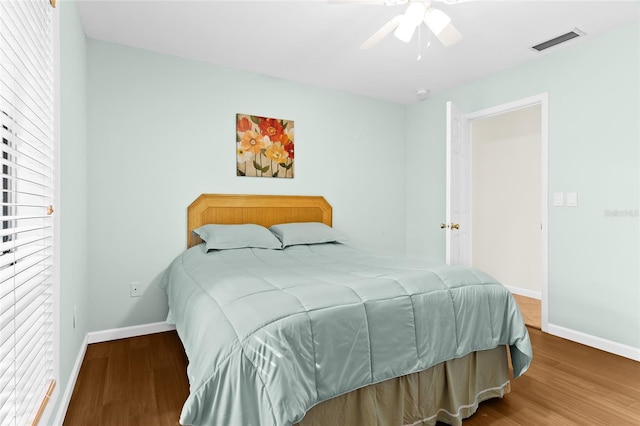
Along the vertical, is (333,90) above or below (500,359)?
above

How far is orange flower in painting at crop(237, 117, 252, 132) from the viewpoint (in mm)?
3459

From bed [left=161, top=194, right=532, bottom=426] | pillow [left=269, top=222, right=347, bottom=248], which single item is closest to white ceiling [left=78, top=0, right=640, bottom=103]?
pillow [left=269, top=222, right=347, bottom=248]

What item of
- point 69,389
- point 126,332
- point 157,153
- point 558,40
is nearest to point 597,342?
point 558,40

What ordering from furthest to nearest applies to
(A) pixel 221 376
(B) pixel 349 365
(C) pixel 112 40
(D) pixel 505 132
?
(D) pixel 505 132
(C) pixel 112 40
(B) pixel 349 365
(A) pixel 221 376

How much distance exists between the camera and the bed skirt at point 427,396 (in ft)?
4.97

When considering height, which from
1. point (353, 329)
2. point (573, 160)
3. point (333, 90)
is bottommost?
point (353, 329)

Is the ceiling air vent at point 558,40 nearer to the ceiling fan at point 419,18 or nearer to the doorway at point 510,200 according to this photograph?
the ceiling fan at point 419,18

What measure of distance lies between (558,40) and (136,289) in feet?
12.9

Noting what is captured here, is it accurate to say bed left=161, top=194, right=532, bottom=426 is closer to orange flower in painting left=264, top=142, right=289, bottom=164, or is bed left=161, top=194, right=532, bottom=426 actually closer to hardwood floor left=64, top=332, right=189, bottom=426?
hardwood floor left=64, top=332, right=189, bottom=426

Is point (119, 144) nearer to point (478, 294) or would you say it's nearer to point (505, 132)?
point (478, 294)

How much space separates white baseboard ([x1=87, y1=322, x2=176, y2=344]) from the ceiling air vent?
3.79 meters

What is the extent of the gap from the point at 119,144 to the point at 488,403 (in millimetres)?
3167

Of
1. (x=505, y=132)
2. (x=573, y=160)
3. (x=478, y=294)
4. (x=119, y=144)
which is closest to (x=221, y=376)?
(x=478, y=294)

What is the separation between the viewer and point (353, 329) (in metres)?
1.53
